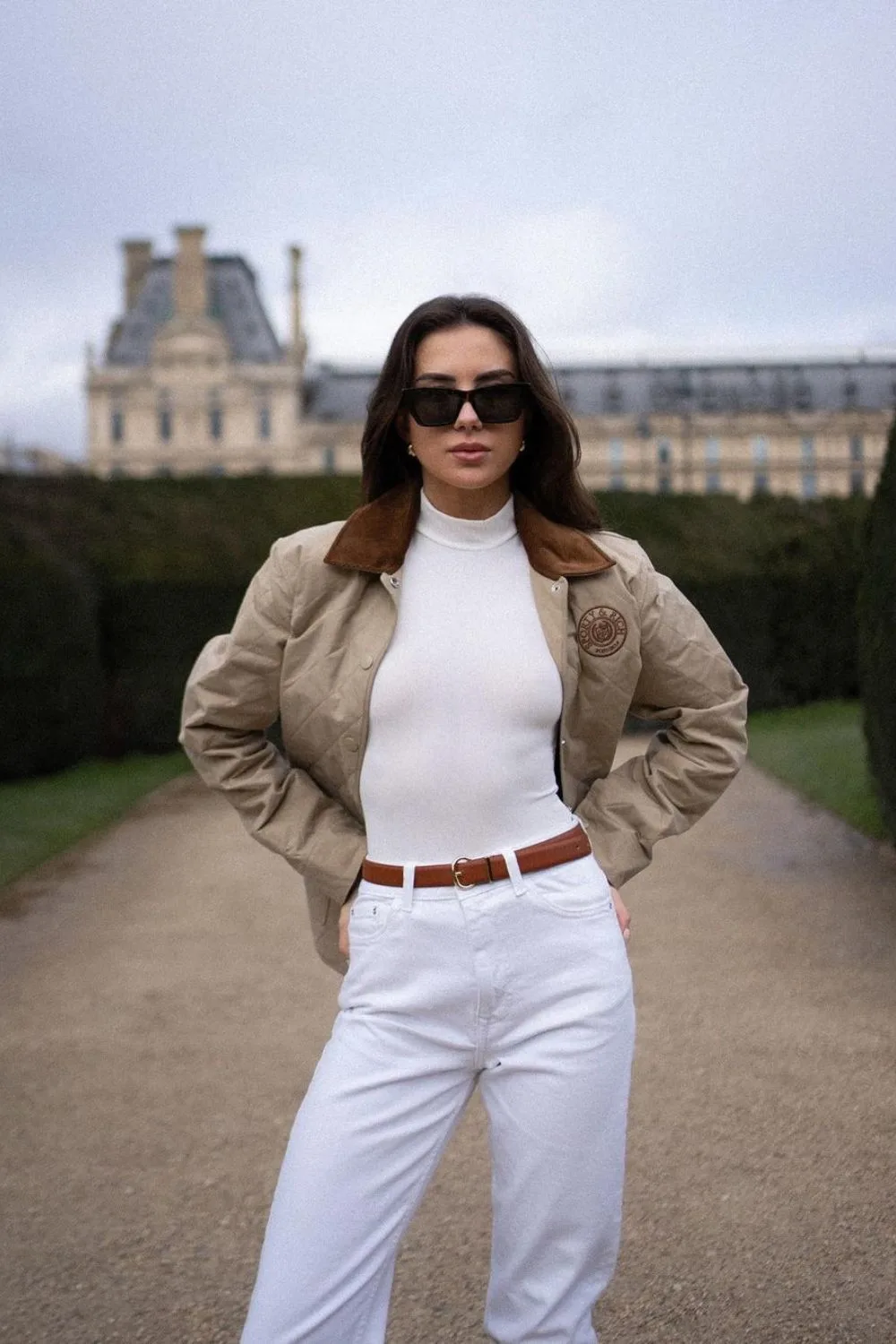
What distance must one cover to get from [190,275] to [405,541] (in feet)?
215

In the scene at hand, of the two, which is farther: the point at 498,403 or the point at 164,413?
the point at 164,413

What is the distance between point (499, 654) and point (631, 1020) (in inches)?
20.6

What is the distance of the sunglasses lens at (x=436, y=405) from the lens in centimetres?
205

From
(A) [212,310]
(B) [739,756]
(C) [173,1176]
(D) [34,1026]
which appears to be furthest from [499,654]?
(A) [212,310]

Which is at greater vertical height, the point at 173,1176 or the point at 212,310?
the point at 212,310

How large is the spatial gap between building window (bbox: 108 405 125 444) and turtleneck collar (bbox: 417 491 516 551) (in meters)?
69.2

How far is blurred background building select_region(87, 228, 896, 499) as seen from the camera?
6694cm

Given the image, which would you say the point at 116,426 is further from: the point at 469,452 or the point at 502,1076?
the point at 502,1076

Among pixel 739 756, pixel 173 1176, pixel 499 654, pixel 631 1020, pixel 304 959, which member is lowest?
pixel 304 959

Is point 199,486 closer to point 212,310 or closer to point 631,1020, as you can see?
point 631,1020

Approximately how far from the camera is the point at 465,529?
2.11m

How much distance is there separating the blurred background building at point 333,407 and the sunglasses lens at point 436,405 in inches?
2530

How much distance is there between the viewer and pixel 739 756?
2.24 m

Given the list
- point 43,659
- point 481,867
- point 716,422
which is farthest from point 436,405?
point 716,422
